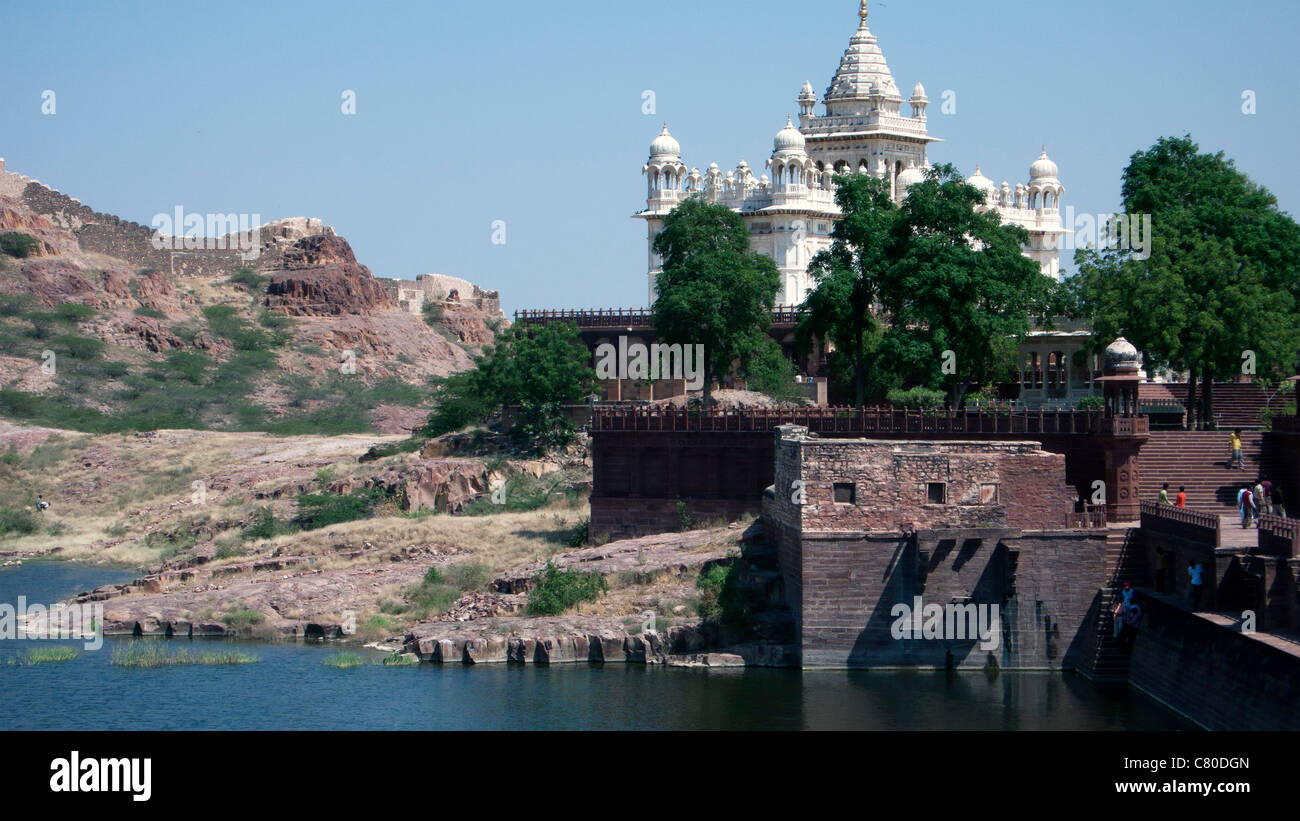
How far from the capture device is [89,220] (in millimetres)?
101938

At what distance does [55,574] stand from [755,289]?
72.8 feet

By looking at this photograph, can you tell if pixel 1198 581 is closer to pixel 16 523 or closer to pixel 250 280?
pixel 16 523

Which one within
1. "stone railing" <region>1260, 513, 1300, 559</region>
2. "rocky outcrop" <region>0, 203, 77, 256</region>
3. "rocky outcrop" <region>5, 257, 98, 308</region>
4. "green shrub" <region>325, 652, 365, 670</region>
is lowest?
"green shrub" <region>325, 652, 365, 670</region>

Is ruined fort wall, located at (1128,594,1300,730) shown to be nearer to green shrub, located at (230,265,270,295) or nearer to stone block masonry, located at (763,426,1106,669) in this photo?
stone block masonry, located at (763,426,1106,669)

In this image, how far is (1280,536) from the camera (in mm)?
32406

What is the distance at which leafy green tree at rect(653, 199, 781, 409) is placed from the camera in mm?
57312

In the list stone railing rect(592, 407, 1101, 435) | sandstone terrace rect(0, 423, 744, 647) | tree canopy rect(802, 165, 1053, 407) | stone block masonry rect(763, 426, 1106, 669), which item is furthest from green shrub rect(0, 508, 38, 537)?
stone block masonry rect(763, 426, 1106, 669)

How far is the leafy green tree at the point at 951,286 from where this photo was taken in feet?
165

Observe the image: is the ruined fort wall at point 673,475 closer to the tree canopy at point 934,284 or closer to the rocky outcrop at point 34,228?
the tree canopy at point 934,284

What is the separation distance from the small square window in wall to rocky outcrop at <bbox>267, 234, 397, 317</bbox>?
220 ft

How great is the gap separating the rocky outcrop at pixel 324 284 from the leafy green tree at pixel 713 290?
148 ft

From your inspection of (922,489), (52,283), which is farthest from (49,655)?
(52,283)

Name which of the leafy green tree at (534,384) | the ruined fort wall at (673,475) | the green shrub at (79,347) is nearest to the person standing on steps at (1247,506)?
the ruined fort wall at (673,475)

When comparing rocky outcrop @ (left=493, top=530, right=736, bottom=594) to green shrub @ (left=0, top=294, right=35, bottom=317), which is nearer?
rocky outcrop @ (left=493, top=530, right=736, bottom=594)
